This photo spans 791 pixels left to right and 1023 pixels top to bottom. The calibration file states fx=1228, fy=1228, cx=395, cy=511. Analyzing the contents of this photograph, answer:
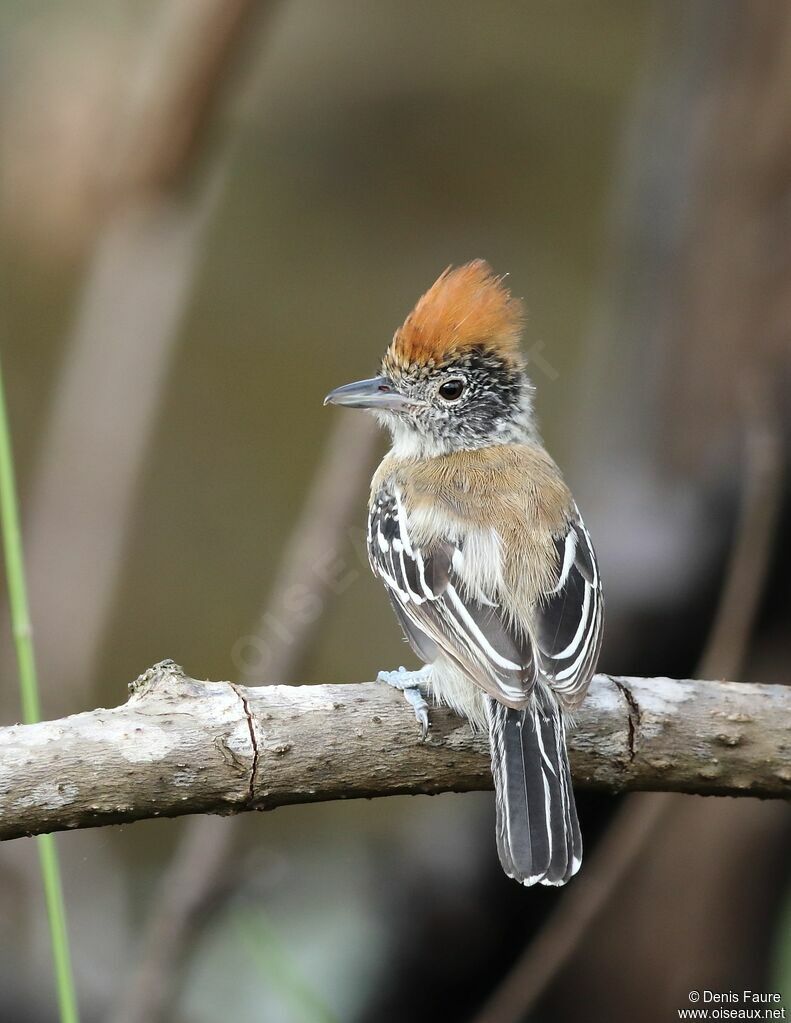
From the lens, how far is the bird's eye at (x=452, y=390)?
4066 millimetres

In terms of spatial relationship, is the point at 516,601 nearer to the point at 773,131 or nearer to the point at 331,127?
the point at 773,131

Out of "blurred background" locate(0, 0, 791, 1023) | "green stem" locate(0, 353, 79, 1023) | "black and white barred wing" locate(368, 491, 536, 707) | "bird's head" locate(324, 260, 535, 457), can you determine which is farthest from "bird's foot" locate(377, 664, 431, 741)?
"bird's head" locate(324, 260, 535, 457)

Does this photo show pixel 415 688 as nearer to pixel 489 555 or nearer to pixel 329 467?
pixel 489 555

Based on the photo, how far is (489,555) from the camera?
3.33 metres

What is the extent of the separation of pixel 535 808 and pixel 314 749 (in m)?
0.53

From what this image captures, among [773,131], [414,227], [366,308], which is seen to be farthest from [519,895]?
[414,227]

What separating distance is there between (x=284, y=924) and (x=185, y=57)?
3450 mm

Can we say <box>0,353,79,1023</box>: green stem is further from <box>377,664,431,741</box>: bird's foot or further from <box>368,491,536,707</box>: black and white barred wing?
<box>368,491,536,707</box>: black and white barred wing

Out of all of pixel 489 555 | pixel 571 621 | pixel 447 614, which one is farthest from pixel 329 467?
pixel 571 621

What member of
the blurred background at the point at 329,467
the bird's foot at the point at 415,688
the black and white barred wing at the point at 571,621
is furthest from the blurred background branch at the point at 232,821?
the bird's foot at the point at 415,688

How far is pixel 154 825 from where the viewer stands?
718 cm

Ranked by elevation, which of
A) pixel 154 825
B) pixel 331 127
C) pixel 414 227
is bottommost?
pixel 154 825

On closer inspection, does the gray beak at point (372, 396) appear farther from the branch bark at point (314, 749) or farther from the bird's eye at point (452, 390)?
the branch bark at point (314, 749)

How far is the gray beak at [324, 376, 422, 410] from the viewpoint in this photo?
403 cm
